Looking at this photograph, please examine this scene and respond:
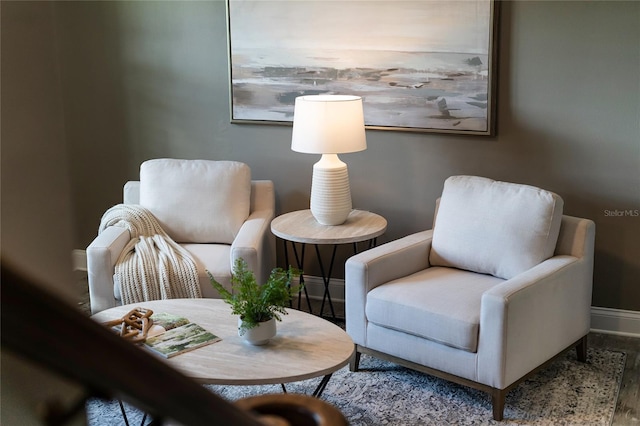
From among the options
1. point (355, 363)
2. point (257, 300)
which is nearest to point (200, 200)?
point (355, 363)

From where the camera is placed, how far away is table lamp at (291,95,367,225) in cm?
382

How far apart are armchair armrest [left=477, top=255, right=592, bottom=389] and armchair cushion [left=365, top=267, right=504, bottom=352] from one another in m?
0.08

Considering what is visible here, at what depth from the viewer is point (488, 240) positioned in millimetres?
3553

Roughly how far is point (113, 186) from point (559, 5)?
289cm

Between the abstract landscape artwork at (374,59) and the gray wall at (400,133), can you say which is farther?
the abstract landscape artwork at (374,59)

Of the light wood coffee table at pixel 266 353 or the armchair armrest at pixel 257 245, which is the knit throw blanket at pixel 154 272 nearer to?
the armchair armrest at pixel 257 245

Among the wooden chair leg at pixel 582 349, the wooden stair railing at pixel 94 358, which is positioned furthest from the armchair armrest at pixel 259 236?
the wooden stair railing at pixel 94 358

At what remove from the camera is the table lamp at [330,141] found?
3.82 m

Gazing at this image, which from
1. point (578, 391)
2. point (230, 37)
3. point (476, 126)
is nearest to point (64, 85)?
point (230, 37)

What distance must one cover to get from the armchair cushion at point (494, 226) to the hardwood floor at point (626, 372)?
684 mm

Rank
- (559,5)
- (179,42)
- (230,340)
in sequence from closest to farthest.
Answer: (230,340), (559,5), (179,42)

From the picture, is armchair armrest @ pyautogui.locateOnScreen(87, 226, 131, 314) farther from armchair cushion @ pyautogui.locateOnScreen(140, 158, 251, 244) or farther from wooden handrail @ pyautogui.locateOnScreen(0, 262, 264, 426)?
wooden handrail @ pyautogui.locateOnScreen(0, 262, 264, 426)

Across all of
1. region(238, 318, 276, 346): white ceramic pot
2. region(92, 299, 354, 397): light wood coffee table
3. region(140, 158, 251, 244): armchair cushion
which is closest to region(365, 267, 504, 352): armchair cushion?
region(92, 299, 354, 397): light wood coffee table

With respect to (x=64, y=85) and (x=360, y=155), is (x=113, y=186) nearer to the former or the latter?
(x=64, y=85)
